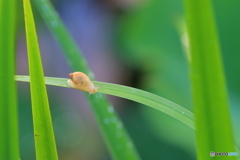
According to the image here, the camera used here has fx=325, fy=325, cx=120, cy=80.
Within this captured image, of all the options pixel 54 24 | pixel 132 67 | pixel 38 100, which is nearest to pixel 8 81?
pixel 38 100

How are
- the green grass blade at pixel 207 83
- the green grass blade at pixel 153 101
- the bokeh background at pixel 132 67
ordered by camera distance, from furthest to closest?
the bokeh background at pixel 132 67, the green grass blade at pixel 153 101, the green grass blade at pixel 207 83

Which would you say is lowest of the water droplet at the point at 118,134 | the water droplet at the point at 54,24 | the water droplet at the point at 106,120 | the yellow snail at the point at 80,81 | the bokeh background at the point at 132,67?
the water droplet at the point at 118,134

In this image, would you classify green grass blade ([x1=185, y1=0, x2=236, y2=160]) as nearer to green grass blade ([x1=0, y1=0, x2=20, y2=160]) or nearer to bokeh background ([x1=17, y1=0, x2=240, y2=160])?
green grass blade ([x1=0, y1=0, x2=20, y2=160])

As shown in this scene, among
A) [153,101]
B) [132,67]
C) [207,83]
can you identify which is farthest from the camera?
[132,67]

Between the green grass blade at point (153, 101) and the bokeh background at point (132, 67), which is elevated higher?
the bokeh background at point (132, 67)

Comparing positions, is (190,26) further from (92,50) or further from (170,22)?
(92,50)

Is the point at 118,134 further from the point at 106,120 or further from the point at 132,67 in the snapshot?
the point at 132,67

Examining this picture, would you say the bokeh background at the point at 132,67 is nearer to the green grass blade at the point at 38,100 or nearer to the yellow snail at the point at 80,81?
the yellow snail at the point at 80,81

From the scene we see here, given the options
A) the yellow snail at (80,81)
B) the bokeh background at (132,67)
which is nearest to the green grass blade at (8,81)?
the yellow snail at (80,81)
